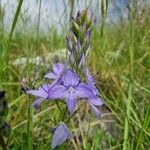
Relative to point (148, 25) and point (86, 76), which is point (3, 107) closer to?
point (86, 76)

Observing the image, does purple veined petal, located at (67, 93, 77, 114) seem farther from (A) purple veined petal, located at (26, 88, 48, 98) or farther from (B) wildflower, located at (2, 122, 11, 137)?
(B) wildflower, located at (2, 122, 11, 137)

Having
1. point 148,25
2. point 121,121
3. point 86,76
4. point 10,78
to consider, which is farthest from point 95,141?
point 148,25

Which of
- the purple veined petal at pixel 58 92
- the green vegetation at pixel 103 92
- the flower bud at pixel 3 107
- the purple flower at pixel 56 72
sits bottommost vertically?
the green vegetation at pixel 103 92

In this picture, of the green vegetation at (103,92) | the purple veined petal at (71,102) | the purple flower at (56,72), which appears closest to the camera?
the purple veined petal at (71,102)

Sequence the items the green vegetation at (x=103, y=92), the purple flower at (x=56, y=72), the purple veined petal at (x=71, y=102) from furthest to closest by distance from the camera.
A: the green vegetation at (x=103, y=92), the purple flower at (x=56, y=72), the purple veined petal at (x=71, y=102)

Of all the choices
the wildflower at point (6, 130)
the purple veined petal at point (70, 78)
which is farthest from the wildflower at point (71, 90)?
the wildflower at point (6, 130)

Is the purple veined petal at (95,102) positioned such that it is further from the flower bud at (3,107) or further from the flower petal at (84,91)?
the flower bud at (3,107)

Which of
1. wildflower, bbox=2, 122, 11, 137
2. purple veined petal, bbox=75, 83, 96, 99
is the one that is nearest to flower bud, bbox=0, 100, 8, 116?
wildflower, bbox=2, 122, 11, 137

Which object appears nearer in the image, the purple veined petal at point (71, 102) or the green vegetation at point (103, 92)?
the purple veined petal at point (71, 102)

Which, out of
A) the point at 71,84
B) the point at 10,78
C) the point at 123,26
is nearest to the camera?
the point at 71,84
